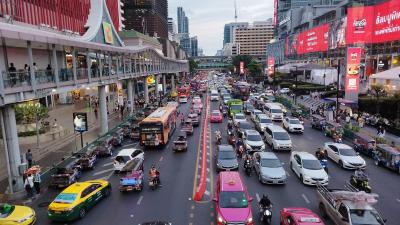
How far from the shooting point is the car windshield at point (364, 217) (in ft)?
45.8

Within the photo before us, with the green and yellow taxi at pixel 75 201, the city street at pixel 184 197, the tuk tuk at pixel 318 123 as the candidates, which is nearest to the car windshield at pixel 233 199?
the city street at pixel 184 197

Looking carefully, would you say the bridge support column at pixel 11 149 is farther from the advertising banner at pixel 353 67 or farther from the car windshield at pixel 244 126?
the advertising banner at pixel 353 67

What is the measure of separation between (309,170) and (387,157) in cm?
735

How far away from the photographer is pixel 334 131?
3516 centimetres

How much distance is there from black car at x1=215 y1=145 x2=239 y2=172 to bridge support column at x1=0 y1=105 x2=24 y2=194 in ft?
42.5

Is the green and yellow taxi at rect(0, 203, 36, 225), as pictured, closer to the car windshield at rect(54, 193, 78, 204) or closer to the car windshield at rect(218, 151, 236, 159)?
the car windshield at rect(54, 193, 78, 204)

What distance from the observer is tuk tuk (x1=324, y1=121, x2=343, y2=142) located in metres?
33.2

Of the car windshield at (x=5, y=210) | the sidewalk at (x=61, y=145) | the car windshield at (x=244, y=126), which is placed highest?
the car windshield at (x=244, y=126)

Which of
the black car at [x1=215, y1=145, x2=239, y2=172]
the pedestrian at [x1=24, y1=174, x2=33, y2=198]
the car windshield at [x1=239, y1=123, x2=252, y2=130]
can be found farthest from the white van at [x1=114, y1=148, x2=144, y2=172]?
the car windshield at [x1=239, y1=123, x2=252, y2=130]

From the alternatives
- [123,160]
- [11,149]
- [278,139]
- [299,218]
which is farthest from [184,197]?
[278,139]

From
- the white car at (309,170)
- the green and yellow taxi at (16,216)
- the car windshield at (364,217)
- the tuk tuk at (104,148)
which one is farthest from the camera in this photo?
the tuk tuk at (104,148)

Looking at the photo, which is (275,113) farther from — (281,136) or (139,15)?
(139,15)

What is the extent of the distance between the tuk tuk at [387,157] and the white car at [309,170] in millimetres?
6181

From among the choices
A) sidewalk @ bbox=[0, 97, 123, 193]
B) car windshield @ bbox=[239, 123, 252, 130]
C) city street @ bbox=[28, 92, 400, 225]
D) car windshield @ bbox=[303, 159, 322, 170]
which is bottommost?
city street @ bbox=[28, 92, 400, 225]
